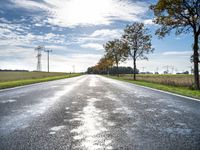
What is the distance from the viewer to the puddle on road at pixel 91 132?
470 centimetres

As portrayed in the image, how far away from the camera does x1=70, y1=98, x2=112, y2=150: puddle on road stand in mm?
4695

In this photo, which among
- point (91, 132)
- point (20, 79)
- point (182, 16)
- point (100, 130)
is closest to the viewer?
point (91, 132)

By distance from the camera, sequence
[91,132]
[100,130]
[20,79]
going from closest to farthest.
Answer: [91,132], [100,130], [20,79]

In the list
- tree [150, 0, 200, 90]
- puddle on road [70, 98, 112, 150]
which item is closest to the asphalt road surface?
puddle on road [70, 98, 112, 150]

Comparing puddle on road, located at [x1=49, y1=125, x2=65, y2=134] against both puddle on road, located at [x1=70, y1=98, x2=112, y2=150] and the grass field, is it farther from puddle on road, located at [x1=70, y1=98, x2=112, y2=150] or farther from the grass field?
the grass field

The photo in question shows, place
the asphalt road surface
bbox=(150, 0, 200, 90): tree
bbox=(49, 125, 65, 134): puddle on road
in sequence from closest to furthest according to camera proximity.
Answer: the asphalt road surface
bbox=(49, 125, 65, 134): puddle on road
bbox=(150, 0, 200, 90): tree

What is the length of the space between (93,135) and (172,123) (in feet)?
7.94

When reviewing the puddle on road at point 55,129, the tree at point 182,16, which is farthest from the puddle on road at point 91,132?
the tree at point 182,16

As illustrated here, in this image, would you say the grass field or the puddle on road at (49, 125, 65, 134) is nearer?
the puddle on road at (49, 125, 65, 134)

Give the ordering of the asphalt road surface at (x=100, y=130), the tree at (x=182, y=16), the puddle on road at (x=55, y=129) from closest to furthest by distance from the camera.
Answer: the asphalt road surface at (x=100, y=130) < the puddle on road at (x=55, y=129) < the tree at (x=182, y=16)

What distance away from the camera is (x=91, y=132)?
5.75 m

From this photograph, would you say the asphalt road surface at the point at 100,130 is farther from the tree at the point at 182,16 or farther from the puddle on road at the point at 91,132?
the tree at the point at 182,16

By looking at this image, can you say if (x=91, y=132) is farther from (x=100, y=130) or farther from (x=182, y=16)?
(x=182, y=16)

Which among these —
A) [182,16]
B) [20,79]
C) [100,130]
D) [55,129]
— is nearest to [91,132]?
[100,130]
